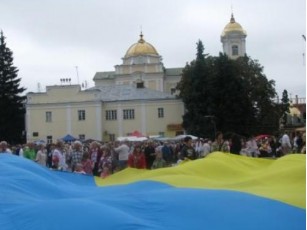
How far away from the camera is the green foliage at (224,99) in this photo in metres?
54.4

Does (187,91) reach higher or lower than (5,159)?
higher

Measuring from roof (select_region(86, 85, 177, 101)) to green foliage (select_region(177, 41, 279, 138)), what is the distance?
19.7 ft

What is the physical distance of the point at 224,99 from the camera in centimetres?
5453

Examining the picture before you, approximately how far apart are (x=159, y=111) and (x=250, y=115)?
12.1m

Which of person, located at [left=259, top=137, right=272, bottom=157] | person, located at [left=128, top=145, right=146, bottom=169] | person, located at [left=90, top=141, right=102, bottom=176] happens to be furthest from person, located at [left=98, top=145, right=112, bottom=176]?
person, located at [left=259, top=137, right=272, bottom=157]

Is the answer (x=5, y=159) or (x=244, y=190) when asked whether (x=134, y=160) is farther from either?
(x=244, y=190)

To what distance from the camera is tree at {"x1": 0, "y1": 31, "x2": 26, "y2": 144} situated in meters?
59.6

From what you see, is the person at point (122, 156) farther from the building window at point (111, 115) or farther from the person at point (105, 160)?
the building window at point (111, 115)

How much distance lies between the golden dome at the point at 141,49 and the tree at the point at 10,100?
2442 centimetres

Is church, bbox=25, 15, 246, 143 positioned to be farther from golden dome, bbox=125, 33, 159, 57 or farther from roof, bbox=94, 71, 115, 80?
roof, bbox=94, 71, 115, 80

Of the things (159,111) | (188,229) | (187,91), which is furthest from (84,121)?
(188,229)

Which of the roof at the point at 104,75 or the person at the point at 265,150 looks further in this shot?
the roof at the point at 104,75

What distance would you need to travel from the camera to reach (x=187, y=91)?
56844mm

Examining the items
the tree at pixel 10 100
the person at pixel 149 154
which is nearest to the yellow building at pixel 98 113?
the tree at pixel 10 100
